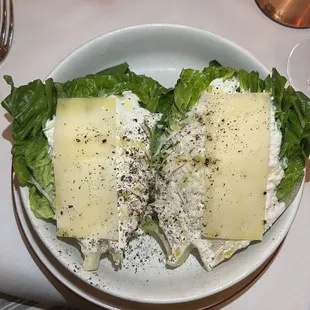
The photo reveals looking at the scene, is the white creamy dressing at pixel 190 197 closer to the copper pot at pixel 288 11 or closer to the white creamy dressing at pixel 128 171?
the white creamy dressing at pixel 128 171

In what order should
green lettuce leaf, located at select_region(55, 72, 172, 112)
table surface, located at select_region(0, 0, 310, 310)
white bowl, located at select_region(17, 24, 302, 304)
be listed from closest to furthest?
1. white bowl, located at select_region(17, 24, 302, 304)
2. green lettuce leaf, located at select_region(55, 72, 172, 112)
3. table surface, located at select_region(0, 0, 310, 310)

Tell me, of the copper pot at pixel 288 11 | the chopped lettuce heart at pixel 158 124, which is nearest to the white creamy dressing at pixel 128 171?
the chopped lettuce heart at pixel 158 124

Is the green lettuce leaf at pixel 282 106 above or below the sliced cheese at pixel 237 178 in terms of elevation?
above

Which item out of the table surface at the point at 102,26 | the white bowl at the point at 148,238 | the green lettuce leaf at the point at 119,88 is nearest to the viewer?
the white bowl at the point at 148,238

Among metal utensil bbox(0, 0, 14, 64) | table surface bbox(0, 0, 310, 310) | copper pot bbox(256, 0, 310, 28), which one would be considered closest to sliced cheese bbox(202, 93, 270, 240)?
table surface bbox(0, 0, 310, 310)

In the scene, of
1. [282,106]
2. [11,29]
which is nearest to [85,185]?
[282,106]

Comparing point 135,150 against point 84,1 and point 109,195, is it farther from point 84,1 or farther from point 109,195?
point 84,1

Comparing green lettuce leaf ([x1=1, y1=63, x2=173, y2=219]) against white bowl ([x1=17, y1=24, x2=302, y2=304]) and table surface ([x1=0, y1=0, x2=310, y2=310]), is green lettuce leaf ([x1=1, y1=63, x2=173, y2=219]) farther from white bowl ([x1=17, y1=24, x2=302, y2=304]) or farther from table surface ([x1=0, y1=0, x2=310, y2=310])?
table surface ([x1=0, y1=0, x2=310, y2=310])
